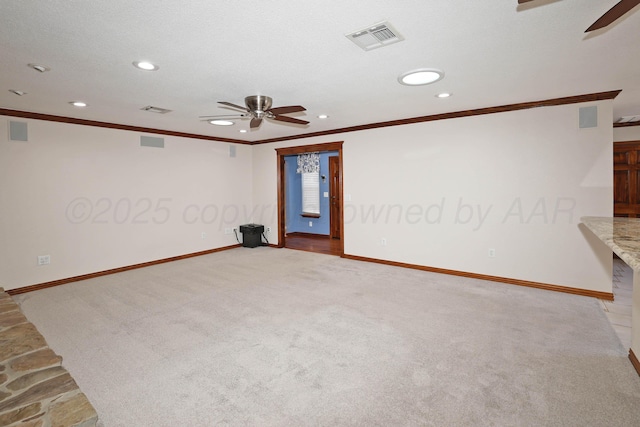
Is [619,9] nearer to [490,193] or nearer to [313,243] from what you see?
[490,193]

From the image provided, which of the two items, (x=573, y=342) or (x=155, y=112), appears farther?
(x=155, y=112)

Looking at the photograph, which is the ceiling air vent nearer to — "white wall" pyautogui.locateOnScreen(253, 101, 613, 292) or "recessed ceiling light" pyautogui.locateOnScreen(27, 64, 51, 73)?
"recessed ceiling light" pyautogui.locateOnScreen(27, 64, 51, 73)

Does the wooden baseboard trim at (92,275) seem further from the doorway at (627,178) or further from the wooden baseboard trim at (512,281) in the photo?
the doorway at (627,178)

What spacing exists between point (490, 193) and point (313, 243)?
4122 mm

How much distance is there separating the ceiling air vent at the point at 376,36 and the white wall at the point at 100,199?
447 cm

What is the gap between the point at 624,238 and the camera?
77.9 inches

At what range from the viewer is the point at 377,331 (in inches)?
116

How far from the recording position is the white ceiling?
1845mm

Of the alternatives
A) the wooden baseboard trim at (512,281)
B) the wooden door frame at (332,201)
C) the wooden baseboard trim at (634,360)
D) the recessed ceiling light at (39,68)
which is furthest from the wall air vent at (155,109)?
the wooden baseboard trim at (634,360)

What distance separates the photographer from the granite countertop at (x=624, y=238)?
150 centimetres

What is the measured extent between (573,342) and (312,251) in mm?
4499

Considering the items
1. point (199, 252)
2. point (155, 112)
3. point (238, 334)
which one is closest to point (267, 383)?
point (238, 334)

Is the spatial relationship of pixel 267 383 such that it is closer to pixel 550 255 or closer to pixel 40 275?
pixel 550 255

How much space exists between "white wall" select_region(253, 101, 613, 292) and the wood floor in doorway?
1038 millimetres
